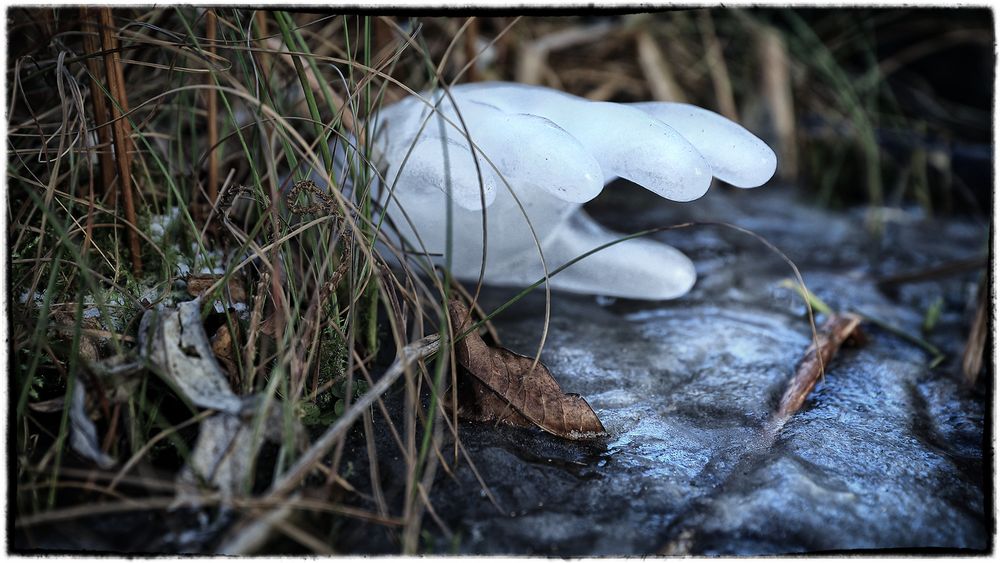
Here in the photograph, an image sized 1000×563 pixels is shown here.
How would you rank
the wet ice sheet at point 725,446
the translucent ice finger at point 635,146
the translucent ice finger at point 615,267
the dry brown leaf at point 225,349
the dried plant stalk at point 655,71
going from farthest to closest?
the dried plant stalk at point 655,71
the translucent ice finger at point 615,267
the translucent ice finger at point 635,146
the dry brown leaf at point 225,349
the wet ice sheet at point 725,446

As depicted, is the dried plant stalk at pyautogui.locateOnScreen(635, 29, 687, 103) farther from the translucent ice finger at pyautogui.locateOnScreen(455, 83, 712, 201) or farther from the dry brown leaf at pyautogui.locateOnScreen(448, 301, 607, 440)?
the dry brown leaf at pyautogui.locateOnScreen(448, 301, 607, 440)

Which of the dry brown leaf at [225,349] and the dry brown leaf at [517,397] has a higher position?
the dry brown leaf at [225,349]

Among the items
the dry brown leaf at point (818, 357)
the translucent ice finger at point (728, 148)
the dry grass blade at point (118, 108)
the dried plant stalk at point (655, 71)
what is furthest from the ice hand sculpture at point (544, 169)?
the dried plant stalk at point (655, 71)

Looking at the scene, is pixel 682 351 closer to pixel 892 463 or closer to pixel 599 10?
pixel 892 463

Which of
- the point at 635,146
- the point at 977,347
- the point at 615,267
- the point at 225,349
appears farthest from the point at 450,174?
the point at 977,347

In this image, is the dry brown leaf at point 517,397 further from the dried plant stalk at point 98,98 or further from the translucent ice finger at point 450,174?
the dried plant stalk at point 98,98

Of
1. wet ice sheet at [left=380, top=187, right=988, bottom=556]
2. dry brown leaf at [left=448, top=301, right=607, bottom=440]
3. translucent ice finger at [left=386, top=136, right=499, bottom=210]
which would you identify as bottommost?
wet ice sheet at [left=380, top=187, right=988, bottom=556]

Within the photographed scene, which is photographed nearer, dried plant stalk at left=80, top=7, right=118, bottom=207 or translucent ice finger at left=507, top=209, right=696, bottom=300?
dried plant stalk at left=80, top=7, right=118, bottom=207

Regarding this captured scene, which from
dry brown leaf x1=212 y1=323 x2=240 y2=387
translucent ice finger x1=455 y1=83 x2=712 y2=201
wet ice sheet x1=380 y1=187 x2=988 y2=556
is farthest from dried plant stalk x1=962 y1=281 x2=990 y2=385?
→ dry brown leaf x1=212 y1=323 x2=240 y2=387
